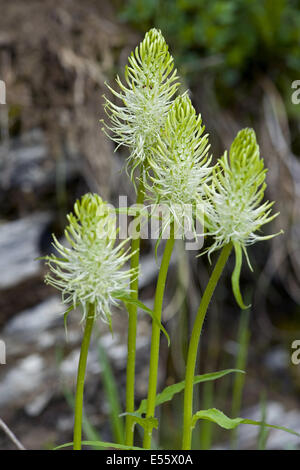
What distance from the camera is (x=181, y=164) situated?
566 millimetres

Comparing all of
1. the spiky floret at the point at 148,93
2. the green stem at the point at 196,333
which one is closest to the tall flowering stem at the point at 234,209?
the green stem at the point at 196,333

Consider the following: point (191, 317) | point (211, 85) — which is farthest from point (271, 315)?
point (211, 85)

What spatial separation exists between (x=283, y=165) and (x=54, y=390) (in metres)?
1.14

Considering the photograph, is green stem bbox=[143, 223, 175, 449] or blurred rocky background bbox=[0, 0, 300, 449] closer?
green stem bbox=[143, 223, 175, 449]

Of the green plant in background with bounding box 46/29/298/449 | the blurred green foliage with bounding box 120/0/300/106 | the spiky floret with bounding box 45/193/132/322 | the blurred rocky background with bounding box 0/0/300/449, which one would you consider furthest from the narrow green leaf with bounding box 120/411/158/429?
the blurred green foliage with bounding box 120/0/300/106

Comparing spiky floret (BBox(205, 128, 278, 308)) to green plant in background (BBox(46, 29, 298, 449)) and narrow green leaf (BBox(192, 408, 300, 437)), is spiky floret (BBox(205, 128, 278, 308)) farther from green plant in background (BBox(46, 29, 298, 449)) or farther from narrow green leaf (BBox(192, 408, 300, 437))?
narrow green leaf (BBox(192, 408, 300, 437))

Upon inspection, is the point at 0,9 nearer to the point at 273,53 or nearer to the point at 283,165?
the point at 273,53

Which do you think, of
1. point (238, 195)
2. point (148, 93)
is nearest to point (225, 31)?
point (148, 93)

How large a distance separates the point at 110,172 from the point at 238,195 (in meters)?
1.19

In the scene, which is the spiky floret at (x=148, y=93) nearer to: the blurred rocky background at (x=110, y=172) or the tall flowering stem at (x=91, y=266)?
the tall flowering stem at (x=91, y=266)

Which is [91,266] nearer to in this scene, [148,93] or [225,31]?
[148,93]

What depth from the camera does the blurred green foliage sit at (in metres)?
1.86

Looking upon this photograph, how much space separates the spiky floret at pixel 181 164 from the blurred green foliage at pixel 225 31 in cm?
136

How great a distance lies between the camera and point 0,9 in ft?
5.65
